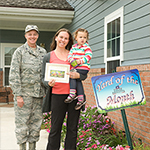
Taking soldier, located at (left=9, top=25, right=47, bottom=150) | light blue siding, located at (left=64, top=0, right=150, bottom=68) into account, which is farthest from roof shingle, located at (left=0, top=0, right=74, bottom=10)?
soldier, located at (left=9, top=25, right=47, bottom=150)

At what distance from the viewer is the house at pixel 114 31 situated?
13.1ft

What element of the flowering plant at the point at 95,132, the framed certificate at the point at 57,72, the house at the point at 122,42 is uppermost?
the house at the point at 122,42

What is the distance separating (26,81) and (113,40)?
8.76 feet

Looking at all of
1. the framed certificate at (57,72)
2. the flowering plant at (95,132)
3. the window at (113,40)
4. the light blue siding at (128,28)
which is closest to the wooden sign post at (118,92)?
the framed certificate at (57,72)

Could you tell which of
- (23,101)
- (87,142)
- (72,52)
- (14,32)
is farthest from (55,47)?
(14,32)

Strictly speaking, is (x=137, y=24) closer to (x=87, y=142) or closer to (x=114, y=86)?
(x=114, y=86)

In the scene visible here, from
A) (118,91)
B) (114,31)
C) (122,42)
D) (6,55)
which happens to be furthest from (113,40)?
(6,55)

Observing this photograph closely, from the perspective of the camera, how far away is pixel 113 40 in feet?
17.3

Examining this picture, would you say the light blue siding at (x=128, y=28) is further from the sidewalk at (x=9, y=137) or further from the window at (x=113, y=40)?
the sidewalk at (x=9, y=137)

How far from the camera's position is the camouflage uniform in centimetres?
324

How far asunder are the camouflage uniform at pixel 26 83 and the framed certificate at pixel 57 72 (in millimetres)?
412

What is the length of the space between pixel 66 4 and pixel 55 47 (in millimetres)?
5779

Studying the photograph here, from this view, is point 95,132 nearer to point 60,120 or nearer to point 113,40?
point 60,120

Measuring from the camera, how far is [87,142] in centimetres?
397
